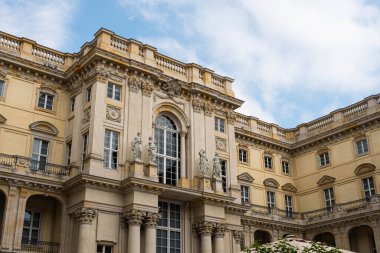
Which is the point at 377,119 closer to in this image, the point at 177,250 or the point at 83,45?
the point at 177,250

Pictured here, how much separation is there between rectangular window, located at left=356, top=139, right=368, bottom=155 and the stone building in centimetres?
8

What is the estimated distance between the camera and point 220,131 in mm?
34594

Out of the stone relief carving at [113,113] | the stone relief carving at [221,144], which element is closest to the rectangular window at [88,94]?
the stone relief carving at [113,113]

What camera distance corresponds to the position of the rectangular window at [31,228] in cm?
2702

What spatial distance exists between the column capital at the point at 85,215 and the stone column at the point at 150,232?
300 cm

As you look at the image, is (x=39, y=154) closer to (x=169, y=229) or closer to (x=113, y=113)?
(x=113, y=113)

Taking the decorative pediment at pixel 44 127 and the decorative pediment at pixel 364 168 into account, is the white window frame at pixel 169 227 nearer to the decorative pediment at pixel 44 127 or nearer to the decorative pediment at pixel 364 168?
the decorative pediment at pixel 44 127

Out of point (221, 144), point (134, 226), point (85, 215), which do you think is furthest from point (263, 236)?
point (85, 215)

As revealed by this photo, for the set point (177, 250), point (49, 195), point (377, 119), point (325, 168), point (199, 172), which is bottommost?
point (177, 250)

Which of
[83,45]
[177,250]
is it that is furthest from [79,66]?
[177,250]

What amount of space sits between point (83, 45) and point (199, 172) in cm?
1104

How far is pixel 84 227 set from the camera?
84.3ft

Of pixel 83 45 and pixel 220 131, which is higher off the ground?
pixel 83 45

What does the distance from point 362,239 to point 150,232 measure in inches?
723
